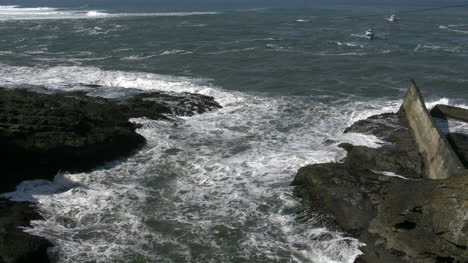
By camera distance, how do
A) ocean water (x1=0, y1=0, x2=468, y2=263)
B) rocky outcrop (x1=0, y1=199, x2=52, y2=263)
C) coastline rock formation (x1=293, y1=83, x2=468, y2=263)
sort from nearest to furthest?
rocky outcrop (x1=0, y1=199, x2=52, y2=263)
coastline rock formation (x1=293, y1=83, x2=468, y2=263)
ocean water (x1=0, y1=0, x2=468, y2=263)

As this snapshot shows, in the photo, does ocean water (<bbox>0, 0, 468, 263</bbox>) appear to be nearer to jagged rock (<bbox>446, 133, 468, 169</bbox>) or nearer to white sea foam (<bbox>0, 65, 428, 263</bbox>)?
white sea foam (<bbox>0, 65, 428, 263</bbox>)

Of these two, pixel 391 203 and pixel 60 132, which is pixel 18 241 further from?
pixel 391 203

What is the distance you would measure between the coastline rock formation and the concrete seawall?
0.69 feet

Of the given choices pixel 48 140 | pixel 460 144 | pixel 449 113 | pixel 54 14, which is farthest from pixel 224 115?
pixel 54 14

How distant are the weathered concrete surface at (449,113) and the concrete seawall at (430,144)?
245 centimetres

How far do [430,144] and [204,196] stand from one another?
904cm

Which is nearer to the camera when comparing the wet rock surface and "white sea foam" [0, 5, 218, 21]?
the wet rock surface

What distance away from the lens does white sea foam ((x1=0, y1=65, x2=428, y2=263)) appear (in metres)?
12.7

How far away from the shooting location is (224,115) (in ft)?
78.9

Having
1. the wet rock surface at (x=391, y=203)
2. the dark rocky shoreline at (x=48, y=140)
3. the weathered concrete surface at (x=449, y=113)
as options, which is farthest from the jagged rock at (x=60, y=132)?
the weathered concrete surface at (x=449, y=113)

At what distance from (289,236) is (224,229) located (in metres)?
1.97

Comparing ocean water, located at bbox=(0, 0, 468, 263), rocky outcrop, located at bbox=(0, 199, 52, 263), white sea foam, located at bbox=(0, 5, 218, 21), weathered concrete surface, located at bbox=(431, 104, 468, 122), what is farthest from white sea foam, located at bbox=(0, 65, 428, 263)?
white sea foam, located at bbox=(0, 5, 218, 21)

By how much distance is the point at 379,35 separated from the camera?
51.0 metres

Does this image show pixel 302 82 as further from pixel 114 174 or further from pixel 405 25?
pixel 405 25
